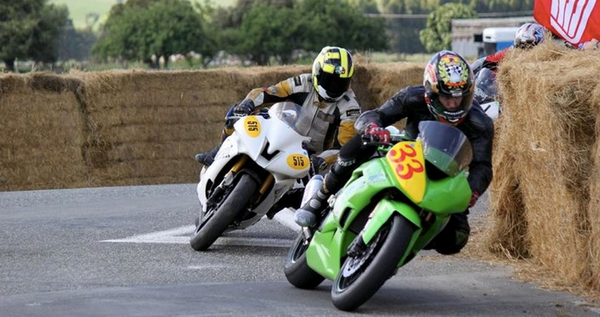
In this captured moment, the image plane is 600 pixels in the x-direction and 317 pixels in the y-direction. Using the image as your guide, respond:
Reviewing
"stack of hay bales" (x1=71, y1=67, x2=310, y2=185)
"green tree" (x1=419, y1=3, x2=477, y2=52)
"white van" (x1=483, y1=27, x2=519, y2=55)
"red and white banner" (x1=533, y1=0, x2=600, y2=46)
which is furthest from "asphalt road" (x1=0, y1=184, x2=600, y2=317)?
"green tree" (x1=419, y1=3, x2=477, y2=52)

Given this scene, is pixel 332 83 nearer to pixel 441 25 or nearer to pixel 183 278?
pixel 183 278

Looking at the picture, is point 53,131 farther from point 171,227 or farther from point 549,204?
point 549,204

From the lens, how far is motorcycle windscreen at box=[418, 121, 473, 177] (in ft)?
22.8

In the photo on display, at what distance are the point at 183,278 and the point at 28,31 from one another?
43.7 m

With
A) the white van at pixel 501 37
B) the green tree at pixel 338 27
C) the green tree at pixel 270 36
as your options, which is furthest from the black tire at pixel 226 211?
the green tree at pixel 338 27

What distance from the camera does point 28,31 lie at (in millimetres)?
50594

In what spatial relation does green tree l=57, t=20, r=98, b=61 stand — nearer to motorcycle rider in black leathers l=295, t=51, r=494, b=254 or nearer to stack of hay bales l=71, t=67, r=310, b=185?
stack of hay bales l=71, t=67, r=310, b=185

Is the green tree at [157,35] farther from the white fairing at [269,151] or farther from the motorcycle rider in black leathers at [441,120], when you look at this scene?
the motorcycle rider in black leathers at [441,120]

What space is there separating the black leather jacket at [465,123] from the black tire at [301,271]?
896 mm

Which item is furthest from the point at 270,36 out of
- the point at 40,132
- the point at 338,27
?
the point at 40,132

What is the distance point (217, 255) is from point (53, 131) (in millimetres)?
8962

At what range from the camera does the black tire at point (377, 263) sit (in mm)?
6742

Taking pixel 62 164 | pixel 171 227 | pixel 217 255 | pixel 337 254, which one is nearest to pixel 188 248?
pixel 217 255

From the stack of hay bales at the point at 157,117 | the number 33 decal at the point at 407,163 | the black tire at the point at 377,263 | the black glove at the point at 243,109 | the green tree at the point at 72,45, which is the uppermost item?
the number 33 decal at the point at 407,163
